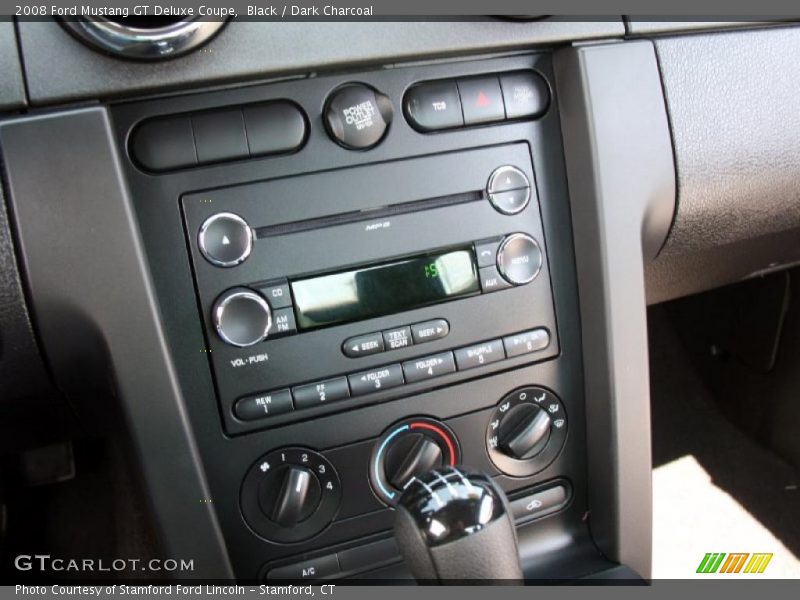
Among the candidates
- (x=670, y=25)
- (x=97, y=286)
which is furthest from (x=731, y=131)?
(x=97, y=286)

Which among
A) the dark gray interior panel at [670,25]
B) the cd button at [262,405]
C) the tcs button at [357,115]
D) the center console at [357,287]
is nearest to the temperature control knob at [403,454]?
the center console at [357,287]

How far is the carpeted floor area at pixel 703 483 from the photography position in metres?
1.18

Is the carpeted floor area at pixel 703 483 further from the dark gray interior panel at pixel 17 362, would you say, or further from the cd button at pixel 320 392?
the dark gray interior panel at pixel 17 362

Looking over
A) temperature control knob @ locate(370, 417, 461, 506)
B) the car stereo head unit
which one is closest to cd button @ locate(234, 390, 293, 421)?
the car stereo head unit

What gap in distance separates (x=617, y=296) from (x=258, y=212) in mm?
342

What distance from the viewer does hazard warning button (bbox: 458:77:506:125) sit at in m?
0.69

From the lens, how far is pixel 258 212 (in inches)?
26.0

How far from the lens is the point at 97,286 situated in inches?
24.3

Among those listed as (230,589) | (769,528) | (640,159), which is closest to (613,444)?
(640,159)

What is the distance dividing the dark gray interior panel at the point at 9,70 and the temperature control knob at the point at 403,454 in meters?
0.42

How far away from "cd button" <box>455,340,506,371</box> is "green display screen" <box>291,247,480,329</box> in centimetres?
5

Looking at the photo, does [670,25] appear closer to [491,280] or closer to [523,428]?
[491,280]

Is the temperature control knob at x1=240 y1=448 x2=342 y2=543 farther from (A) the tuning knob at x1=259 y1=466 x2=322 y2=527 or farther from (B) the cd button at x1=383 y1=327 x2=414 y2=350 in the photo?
(B) the cd button at x1=383 y1=327 x2=414 y2=350

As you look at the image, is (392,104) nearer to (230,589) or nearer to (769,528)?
(230,589)
